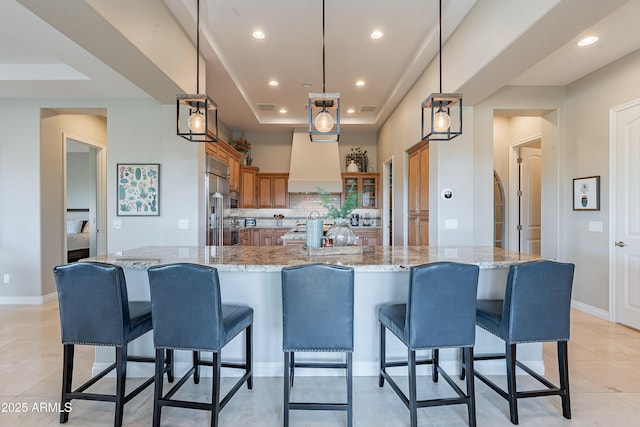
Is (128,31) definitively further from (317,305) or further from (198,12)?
(317,305)

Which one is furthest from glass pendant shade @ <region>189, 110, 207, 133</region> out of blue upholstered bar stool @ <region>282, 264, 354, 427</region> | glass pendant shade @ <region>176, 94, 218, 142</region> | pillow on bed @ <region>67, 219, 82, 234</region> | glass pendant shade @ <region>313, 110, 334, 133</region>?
pillow on bed @ <region>67, 219, 82, 234</region>

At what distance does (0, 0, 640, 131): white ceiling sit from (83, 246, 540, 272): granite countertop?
1.60 m

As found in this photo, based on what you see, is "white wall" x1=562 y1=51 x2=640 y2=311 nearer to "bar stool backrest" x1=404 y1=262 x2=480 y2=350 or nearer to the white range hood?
"bar stool backrest" x1=404 y1=262 x2=480 y2=350

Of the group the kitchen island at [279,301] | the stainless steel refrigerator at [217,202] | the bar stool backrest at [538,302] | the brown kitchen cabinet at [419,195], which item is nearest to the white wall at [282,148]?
the stainless steel refrigerator at [217,202]

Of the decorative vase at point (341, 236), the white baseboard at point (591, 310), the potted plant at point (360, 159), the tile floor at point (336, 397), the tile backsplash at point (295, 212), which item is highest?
the potted plant at point (360, 159)

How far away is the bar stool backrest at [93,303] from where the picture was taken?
185cm

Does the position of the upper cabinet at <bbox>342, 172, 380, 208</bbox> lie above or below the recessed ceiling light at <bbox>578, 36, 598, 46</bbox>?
below

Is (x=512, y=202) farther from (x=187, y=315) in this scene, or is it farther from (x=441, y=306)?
(x=187, y=315)

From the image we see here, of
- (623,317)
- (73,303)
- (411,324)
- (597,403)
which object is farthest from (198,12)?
(623,317)

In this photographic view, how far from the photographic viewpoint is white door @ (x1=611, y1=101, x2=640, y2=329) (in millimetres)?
3436

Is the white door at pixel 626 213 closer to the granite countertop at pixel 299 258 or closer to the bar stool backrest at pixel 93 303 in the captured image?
the granite countertop at pixel 299 258

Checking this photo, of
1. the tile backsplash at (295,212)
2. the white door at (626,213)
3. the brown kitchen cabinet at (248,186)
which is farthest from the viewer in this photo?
the tile backsplash at (295,212)

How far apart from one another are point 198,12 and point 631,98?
441 cm

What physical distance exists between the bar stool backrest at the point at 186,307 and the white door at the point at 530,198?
5525mm
